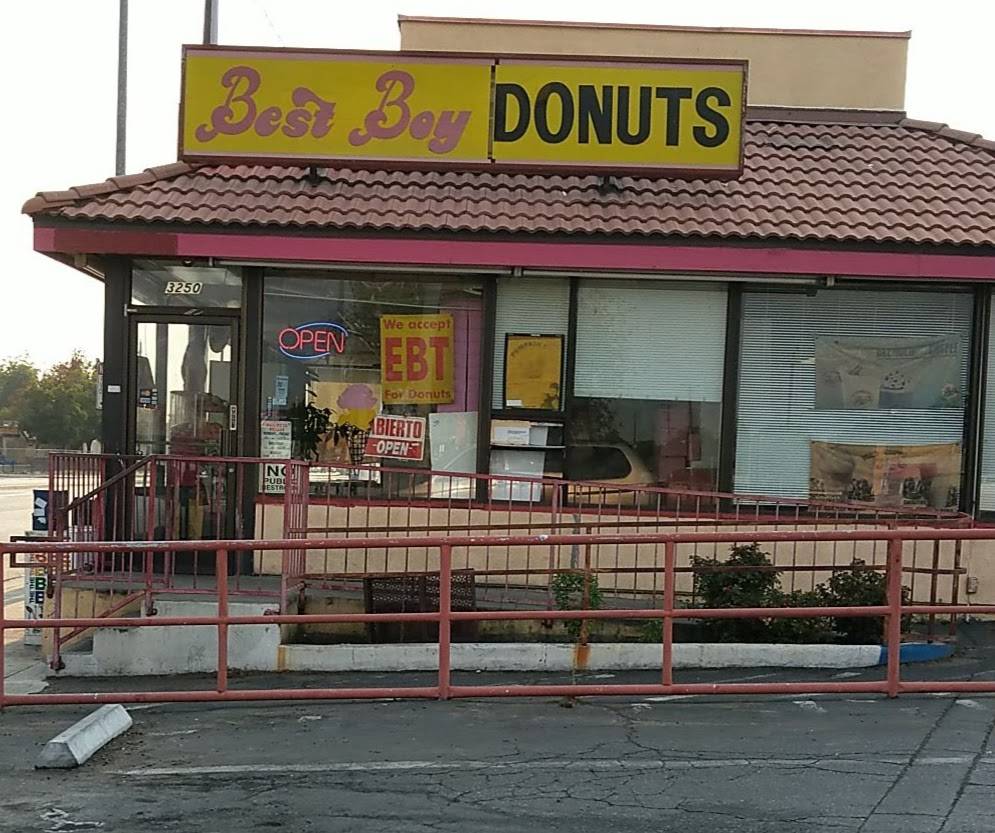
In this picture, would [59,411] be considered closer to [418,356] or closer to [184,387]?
[184,387]

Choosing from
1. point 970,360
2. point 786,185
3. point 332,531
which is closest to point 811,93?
point 786,185

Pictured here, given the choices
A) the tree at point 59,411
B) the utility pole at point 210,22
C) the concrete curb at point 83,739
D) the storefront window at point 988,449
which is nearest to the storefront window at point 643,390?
the storefront window at point 988,449

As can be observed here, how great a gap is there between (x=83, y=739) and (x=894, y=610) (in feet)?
16.1

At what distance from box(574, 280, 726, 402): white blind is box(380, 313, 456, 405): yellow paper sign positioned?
1313mm

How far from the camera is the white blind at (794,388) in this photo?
9727 mm

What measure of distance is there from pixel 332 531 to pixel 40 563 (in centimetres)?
253

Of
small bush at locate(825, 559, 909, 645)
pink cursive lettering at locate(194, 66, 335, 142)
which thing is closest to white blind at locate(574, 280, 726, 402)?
small bush at locate(825, 559, 909, 645)

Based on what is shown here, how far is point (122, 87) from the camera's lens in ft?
59.8

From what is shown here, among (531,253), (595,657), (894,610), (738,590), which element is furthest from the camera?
(531,253)

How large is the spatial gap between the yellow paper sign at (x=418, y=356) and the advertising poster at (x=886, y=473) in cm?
373

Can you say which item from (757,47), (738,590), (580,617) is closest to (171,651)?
(580,617)

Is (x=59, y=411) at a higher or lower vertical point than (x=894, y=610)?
lower

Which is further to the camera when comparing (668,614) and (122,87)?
(122,87)

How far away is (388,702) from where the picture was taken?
6613mm
